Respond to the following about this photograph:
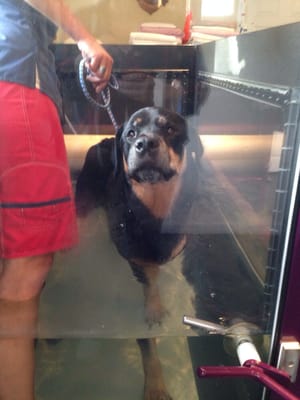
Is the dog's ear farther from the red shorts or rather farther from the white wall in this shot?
the white wall

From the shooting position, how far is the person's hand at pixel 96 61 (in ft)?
1.74

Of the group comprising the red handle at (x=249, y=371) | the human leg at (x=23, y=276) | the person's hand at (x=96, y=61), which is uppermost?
the person's hand at (x=96, y=61)

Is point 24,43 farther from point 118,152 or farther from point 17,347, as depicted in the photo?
point 17,347

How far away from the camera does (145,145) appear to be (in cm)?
64

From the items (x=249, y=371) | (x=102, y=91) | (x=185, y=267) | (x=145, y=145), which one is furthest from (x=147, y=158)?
(x=249, y=371)

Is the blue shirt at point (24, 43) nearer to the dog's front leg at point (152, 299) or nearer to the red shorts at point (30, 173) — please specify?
the red shorts at point (30, 173)

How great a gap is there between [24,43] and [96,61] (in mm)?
105

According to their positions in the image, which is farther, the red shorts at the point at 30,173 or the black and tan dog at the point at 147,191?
the black and tan dog at the point at 147,191

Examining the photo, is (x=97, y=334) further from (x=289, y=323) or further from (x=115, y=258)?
(x=289, y=323)

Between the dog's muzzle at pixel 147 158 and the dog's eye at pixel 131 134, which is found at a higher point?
the dog's eye at pixel 131 134

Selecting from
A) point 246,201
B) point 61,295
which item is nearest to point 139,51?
point 246,201

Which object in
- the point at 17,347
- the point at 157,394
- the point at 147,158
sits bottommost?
the point at 157,394

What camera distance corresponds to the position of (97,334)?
642mm

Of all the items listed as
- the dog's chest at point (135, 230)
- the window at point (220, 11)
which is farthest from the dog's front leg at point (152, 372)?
the window at point (220, 11)
